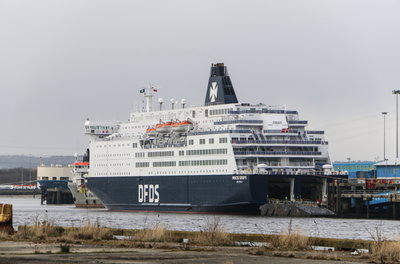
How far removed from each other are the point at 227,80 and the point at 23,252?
190 ft

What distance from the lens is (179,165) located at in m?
80.7

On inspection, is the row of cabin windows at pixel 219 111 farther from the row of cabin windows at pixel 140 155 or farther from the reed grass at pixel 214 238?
the reed grass at pixel 214 238

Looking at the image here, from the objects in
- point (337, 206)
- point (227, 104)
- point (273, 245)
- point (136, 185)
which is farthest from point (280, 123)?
point (273, 245)

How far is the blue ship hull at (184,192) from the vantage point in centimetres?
7331

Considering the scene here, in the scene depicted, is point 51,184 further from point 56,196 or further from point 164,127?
point 164,127

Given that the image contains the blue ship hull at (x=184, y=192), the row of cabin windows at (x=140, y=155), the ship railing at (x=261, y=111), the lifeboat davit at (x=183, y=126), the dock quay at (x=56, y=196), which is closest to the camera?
the blue ship hull at (x=184, y=192)

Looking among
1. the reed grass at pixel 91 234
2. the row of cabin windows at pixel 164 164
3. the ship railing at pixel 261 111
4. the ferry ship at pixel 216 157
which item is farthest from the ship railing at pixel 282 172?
the reed grass at pixel 91 234

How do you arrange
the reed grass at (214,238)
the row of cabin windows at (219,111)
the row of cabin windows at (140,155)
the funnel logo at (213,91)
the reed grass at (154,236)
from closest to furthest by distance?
the reed grass at (214,238) < the reed grass at (154,236) < the row of cabin windows at (219,111) < the funnel logo at (213,91) < the row of cabin windows at (140,155)

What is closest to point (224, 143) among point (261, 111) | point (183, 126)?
point (261, 111)

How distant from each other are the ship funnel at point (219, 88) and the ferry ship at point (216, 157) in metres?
0.08

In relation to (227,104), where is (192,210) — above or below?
below

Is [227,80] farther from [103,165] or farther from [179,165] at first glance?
[103,165]

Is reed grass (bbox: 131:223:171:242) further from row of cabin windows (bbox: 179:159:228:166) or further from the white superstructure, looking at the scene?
row of cabin windows (bbox: 179:159:228:166)

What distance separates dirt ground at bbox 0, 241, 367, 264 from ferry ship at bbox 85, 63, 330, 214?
45.6 metres
